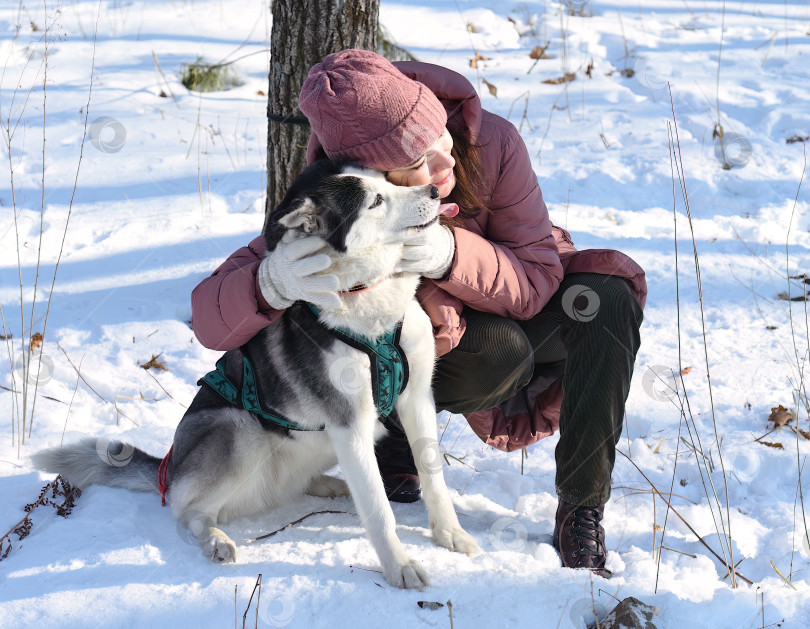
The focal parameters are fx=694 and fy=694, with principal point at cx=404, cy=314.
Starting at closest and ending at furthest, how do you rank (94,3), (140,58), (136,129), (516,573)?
(516,573) < (136,129) < (140,58) < (94,3)

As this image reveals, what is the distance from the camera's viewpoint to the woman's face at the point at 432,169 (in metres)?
2.00

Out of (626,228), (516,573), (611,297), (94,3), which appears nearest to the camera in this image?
(516,573)

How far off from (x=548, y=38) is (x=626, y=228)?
9.98ft

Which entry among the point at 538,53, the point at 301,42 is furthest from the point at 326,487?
the point at 538,53

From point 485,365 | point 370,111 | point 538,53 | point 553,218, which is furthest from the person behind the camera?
point 538,53

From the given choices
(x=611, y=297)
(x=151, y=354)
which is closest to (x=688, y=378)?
(x=611, y=297)

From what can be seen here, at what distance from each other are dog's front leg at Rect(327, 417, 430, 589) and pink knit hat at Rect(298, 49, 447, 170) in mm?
766

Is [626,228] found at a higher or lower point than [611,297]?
lower

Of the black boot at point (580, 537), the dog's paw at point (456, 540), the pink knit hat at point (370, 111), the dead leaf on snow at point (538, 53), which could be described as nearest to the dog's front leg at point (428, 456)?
the dog's paw at point (456, 540)

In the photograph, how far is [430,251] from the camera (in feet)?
6.45

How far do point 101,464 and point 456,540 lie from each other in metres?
1.21

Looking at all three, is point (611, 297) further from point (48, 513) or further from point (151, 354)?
point (151, 354)

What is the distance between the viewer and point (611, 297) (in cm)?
217

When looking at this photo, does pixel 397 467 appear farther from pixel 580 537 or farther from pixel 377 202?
pixel 377 202
